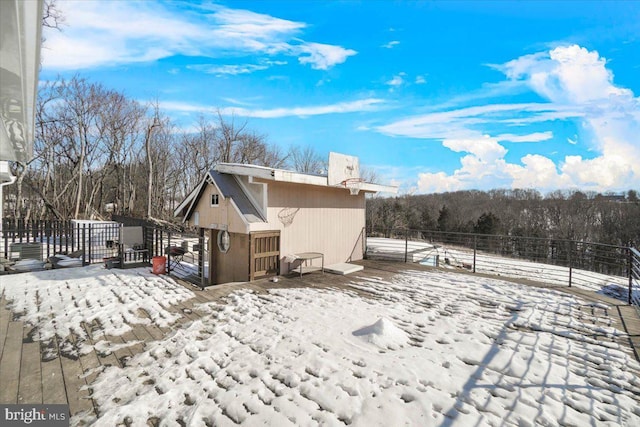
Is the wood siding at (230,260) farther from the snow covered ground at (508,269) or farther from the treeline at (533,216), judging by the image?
the treeline at (533,216)

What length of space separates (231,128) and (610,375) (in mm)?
25377

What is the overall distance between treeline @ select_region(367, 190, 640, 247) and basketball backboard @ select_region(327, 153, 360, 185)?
21560 mm

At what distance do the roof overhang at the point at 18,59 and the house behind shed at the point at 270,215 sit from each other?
4.80 m

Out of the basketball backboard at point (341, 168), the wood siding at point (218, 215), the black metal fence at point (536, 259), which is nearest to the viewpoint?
the black metal fence at point (536, 259)

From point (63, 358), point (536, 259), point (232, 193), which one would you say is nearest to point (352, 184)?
point (232, 193)

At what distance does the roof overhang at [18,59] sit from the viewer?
132cm

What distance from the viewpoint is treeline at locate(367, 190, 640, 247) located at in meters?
34.8

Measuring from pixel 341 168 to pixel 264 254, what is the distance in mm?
3459

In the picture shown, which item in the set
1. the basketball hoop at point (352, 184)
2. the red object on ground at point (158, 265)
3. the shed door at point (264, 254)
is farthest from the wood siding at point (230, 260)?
the basketball hoop at point (352, 184)

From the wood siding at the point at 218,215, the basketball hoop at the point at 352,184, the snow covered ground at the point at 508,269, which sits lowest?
the snow covered ground at the point at 508,269

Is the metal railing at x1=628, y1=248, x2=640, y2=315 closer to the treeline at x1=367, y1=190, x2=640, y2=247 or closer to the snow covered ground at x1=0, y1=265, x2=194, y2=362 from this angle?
the snow covered ground at x1=0, y1=265, x2=194, y2=362

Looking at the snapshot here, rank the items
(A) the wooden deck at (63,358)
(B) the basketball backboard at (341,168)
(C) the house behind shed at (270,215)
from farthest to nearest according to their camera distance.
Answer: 1. (B) the basketball backboard at (341,168)
2. (C) the house behind shed at (270,215)
3. (A) the wooden deck at (63,358)

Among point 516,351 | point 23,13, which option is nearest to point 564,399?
point 516,351

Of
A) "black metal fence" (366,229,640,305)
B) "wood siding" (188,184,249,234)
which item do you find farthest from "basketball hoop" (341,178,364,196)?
"wood siding" (188,184,249,234)
